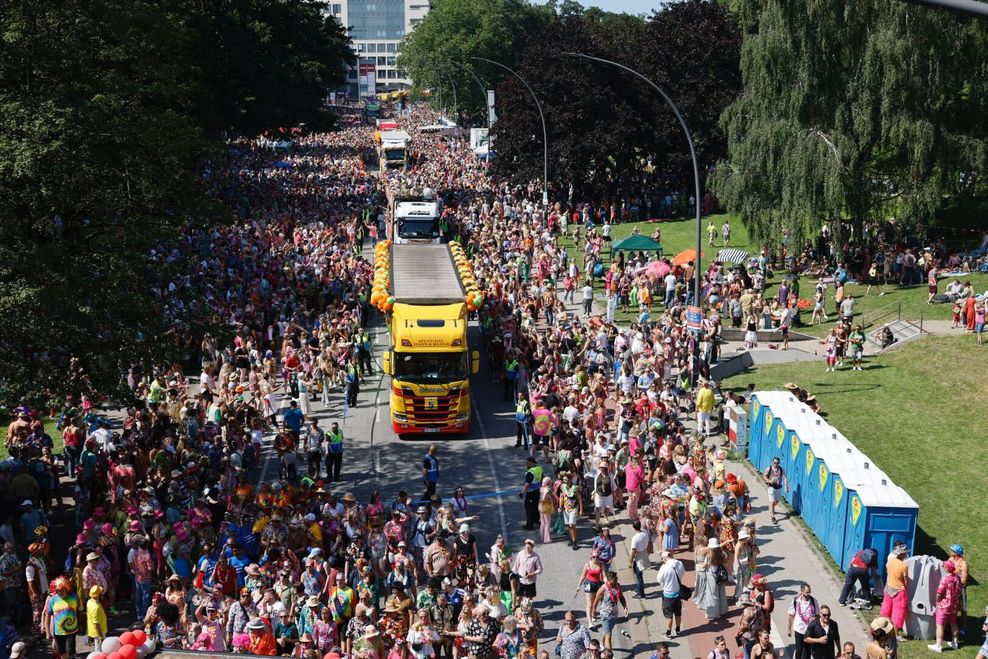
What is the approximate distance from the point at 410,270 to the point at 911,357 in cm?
1439

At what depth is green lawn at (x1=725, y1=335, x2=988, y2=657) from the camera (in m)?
20.1

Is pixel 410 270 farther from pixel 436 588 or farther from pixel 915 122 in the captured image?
pixel 915 122

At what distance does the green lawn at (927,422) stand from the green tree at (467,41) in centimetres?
10099

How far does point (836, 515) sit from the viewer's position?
18500mm

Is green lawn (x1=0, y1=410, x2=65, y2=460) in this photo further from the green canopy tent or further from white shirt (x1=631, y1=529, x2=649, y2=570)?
the green canopy tent

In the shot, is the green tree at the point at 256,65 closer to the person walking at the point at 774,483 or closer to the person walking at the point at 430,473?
the person walking at the point at 430,473

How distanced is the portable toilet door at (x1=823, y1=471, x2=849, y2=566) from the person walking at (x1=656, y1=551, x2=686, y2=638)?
3437 mm

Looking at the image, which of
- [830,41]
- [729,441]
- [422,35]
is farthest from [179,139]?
[422,35]

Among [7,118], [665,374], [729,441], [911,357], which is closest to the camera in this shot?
[7,118]

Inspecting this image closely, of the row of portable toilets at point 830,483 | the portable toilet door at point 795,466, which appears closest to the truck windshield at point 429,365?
the row of portable toilets at point 830,483

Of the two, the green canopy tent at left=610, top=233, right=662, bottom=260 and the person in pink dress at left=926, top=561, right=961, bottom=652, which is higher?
the green canopy tent at left=610, top=233, right=662, bottom=260

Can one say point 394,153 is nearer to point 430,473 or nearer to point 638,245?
point 638,245

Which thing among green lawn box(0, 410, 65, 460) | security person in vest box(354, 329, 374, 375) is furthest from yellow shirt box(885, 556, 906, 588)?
security person in vest box(354, 329, 374, 375)

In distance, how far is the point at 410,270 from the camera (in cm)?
3100
